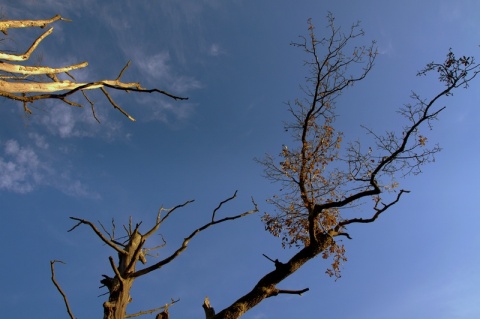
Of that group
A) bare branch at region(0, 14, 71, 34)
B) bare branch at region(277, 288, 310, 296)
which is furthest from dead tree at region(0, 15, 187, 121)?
bare branch at region(277, 288, 310, 296)

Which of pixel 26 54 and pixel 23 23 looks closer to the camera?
pixel 26 54

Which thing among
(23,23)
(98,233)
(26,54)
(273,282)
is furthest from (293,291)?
(23,23)

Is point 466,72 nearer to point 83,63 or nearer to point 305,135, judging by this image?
point 305,135

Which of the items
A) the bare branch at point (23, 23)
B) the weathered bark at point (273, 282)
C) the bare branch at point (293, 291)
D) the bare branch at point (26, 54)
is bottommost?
the bare branch at point (293, 291)

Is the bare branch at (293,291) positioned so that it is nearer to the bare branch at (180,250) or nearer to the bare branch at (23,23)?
the bare branch at (180,250)

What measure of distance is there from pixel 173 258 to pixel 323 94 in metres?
5.66

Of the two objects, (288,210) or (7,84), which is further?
(288,210)

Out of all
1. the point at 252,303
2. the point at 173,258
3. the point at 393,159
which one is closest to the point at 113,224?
the point at 173,258

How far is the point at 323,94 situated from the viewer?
32.1 ft

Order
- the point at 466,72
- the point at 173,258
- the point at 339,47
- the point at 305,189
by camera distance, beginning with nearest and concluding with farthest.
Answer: the point at 173,258 < the point at 466,72 < the point at 305,189 < the point at 339,47

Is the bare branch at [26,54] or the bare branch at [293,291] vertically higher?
the bare branch at [26,54]

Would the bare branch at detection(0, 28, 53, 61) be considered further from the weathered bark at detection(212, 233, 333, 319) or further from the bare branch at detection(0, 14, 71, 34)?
the weathered bark at detection(212, 233, 333, 319)

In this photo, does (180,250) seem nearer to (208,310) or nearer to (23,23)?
(208,310)

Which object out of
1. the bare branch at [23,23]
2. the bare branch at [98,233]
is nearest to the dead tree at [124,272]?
the bare branch at [98,233]
